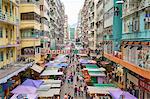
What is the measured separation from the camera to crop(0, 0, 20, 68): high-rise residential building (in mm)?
26344

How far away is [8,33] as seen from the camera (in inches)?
1157

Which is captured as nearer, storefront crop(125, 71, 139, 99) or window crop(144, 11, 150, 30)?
window crop(144, 11, 150, 30)

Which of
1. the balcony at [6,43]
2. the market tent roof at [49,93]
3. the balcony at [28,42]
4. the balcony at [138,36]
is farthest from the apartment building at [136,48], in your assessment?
the balcony at [28,42]

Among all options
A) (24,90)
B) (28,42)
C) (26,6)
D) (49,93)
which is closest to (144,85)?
(49,93)

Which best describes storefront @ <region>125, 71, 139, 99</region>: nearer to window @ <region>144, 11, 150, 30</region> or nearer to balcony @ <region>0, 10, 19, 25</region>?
window @ <region>144, 11, 150, 30</region>

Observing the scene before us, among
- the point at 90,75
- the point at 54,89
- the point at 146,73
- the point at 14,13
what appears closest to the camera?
the point at 146,73

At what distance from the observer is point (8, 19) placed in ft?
89.7

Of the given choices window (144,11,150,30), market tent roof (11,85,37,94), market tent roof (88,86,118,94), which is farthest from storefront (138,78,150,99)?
market tent roof (11,85,37,94)

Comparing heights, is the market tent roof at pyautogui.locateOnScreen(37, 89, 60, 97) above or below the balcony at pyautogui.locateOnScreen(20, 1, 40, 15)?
below

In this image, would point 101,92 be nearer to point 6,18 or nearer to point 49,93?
point 49,93

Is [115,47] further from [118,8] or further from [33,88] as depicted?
[33,88]

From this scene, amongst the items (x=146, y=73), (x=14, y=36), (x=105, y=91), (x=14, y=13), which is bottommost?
(x=105, y=91)

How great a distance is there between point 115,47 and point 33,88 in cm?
1699

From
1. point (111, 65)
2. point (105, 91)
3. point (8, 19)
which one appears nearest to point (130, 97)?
point (105, 91)
